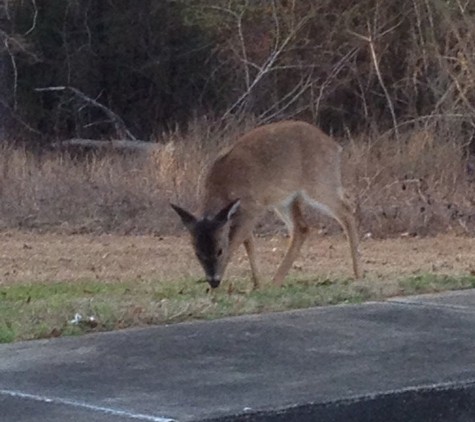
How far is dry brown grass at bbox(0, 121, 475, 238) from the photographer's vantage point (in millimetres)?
16484

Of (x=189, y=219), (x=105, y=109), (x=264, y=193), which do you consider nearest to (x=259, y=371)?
(x=189, y=219)

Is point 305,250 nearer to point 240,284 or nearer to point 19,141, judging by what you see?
point 240,284

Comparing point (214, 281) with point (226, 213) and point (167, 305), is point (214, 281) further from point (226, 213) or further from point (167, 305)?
point (167, 305)

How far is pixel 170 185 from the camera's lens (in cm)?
1777

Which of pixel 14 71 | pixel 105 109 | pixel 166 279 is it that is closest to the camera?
pixel 166 279

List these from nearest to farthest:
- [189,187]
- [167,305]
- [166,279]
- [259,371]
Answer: [259,371] → [167,305] → [166,279] → [189,187]

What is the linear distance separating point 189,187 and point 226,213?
761cm

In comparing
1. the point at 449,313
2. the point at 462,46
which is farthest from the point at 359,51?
the point at 449,313

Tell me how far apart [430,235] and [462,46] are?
599 cm

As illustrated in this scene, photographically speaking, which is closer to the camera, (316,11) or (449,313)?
(449,313)

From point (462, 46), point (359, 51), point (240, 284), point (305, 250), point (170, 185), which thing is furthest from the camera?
point (359, 51)

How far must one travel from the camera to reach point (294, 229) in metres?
11.3

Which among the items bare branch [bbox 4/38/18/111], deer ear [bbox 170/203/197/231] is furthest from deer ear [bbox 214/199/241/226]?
bare branch [bbox 4/38/18/111]

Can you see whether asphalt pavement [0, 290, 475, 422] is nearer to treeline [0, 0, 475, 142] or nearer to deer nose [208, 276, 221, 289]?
deer nose [208, 276, 221, 289]
